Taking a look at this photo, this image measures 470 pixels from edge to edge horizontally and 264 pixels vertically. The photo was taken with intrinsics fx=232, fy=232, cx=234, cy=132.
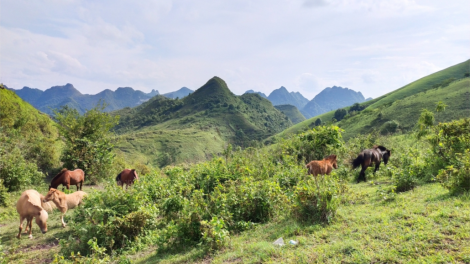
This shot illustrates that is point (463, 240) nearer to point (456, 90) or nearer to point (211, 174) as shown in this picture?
point (211, 174)

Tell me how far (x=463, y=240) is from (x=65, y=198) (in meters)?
11.8

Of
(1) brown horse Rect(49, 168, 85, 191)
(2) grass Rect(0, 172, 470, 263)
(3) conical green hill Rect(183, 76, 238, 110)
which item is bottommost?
(2) grass Rect(0, 172, 470, 263)

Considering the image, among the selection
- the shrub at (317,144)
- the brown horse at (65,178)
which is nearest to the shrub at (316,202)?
the shrub at (317,144)

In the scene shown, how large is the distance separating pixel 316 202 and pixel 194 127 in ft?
419

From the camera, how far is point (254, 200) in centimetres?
716

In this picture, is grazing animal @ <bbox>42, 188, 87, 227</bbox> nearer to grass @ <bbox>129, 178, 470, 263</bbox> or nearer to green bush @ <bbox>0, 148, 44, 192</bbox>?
grass @ <bbox>129, 178, 470, 263</bbox>

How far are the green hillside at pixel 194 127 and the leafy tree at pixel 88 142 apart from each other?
33.8m

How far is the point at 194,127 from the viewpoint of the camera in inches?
5167

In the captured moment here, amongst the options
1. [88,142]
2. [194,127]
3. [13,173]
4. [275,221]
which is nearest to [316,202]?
[275,221]

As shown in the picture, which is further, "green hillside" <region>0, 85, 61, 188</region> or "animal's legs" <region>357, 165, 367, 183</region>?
"green hillside" <region>0, 85, 61, 188</region>

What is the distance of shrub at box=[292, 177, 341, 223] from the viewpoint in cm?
588

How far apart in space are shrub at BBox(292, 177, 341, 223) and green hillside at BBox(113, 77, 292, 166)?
45772 millimetres

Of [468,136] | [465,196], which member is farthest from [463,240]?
[468,136]

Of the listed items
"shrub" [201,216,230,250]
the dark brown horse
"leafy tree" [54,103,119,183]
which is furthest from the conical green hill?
"shrub" [201,216,230,250]
